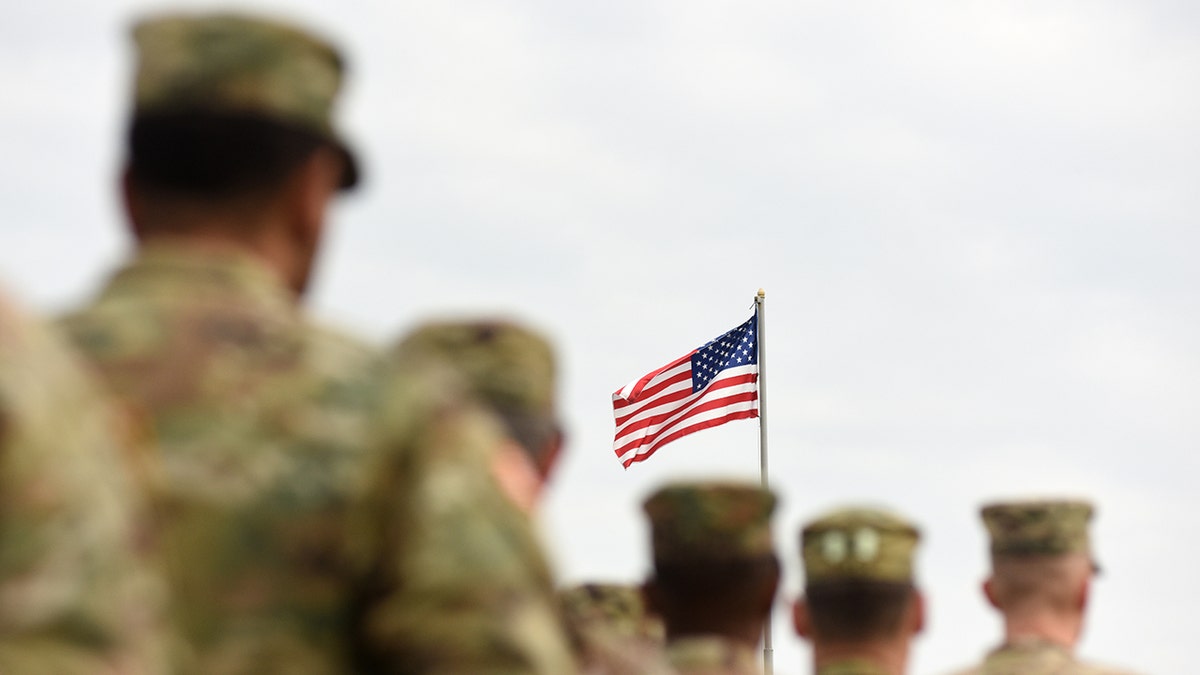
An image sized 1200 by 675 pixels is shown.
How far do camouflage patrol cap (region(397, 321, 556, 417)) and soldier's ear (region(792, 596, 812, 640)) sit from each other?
1338 millimetres

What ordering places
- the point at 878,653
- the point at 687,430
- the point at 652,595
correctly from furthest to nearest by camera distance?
the point at 687,430, the point at 878,653, the point at 652,595

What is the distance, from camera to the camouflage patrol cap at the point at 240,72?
3.78 metres

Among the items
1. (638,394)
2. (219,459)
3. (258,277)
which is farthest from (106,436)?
(638,394)

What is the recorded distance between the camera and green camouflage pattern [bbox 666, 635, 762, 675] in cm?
509

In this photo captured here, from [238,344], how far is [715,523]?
227 cm

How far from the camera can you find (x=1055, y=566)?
25.3 ft

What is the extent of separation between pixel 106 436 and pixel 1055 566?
5.51m

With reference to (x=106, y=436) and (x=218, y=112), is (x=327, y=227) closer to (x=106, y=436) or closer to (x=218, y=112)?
(x=218, y=112)

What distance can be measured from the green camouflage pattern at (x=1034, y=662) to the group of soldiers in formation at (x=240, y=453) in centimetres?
401

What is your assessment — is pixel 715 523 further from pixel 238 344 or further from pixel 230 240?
pixel 238 344

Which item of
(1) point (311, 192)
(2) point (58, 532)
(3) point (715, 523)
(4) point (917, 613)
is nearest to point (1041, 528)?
(4) point (917, 613)

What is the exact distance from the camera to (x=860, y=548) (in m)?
6.55

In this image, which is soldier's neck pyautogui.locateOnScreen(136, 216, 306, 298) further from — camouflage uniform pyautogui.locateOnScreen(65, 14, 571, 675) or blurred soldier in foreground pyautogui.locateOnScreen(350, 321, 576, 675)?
blurred soldier in foreground pyautogui.locateOnScreen(350, 321, 576, 675)

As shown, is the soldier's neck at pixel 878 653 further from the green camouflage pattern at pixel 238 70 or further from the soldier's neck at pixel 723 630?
the green camouflage pattern at pixel 238 70
